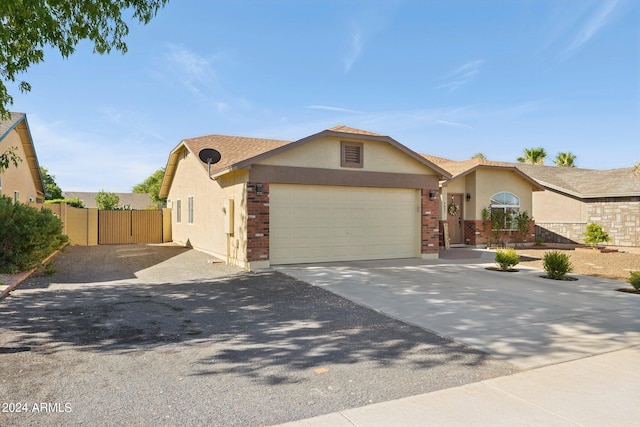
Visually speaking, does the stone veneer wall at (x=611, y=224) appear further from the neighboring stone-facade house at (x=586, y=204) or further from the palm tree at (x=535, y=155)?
the palm tree at (x=535, y=155)

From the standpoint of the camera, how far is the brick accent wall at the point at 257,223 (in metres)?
11.8

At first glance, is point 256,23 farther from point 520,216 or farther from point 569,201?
point 569,201

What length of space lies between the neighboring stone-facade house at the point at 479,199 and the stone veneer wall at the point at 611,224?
13.2 ft

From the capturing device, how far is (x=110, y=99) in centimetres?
1488

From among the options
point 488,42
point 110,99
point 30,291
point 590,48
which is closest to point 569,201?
point 590,48

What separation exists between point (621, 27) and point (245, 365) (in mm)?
15430

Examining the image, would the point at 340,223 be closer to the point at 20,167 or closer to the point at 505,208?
the point at 505,208

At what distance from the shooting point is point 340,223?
13398 mm

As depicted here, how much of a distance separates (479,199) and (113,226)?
19.3m

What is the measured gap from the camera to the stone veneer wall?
2084 cm

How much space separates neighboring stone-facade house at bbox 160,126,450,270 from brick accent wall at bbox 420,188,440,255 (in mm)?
36

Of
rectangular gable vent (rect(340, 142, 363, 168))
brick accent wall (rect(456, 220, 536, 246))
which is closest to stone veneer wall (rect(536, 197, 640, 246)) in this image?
brick accent wall (rect(456, 220, 536, 246))

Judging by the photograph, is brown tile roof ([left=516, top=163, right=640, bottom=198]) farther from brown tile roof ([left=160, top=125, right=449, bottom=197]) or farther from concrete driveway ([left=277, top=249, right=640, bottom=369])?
concrete driveway ([left=277, top=249, right=640, bottom=369])

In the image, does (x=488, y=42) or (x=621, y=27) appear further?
(x=488, y=42)
